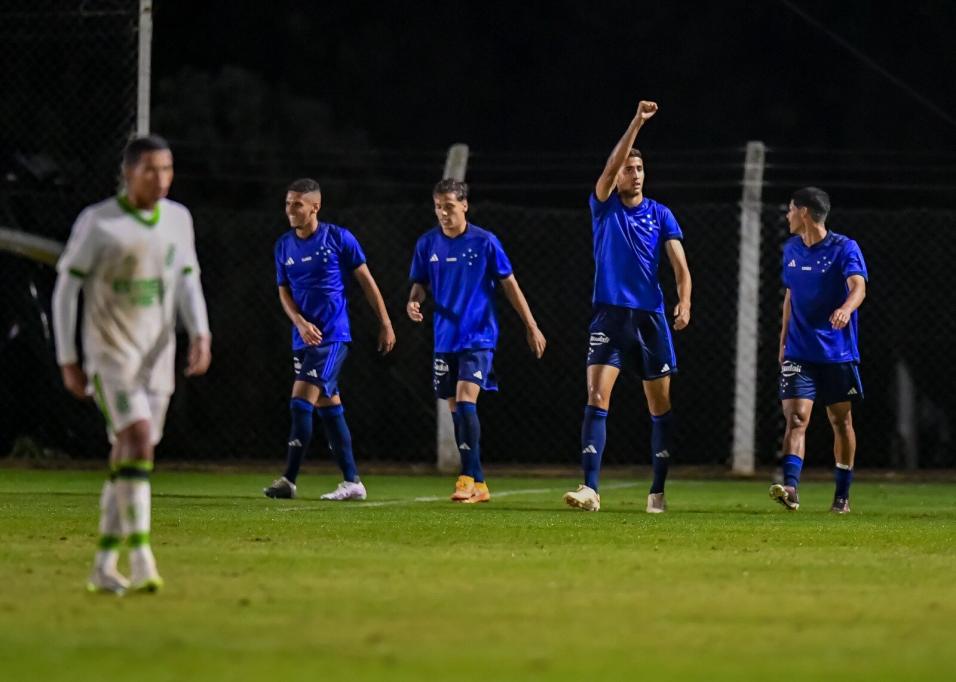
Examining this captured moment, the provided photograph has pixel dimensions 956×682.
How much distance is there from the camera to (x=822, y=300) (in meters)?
11.9

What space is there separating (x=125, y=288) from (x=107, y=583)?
112 centimetres

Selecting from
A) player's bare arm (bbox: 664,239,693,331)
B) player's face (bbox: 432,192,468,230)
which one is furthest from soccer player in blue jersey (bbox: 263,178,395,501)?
player's bare arm (bbox: 664,239,693,331)

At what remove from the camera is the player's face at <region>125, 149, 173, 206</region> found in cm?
717

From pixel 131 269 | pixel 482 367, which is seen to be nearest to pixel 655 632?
pixel 131 269

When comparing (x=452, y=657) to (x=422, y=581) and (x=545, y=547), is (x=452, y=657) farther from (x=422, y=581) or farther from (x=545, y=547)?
(x=545, y=547)

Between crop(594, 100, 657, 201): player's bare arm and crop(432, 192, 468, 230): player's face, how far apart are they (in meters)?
1.61

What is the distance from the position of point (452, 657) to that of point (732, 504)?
7782 millimetres

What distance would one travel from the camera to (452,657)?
5.29m

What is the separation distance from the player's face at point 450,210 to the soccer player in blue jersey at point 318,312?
640 mm

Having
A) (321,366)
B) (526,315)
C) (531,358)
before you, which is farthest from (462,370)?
(531,358)

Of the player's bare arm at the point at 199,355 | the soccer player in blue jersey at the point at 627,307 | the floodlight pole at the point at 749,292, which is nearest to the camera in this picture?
the player's bare arm at the point at 199,355

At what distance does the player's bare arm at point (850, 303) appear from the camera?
1129 cm

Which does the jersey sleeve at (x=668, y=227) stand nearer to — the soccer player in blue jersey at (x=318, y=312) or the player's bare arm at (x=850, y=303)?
the player's bare arm at (x=850, y=303)

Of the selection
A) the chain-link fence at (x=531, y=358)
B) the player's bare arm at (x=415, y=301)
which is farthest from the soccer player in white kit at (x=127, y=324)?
the chain-link fence at (x=531, y=358)
